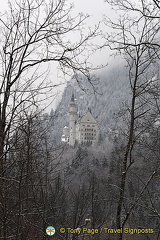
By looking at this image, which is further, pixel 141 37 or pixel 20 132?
pixel 141 37

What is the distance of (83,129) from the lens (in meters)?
69.6

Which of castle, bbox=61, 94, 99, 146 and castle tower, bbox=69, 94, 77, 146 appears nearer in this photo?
castle, bbox=61, 94, 99, 146

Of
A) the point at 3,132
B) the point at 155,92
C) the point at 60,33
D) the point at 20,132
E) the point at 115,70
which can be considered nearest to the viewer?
the point at 3,132

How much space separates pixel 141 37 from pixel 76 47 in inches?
120

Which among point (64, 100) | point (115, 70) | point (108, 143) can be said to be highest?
point (115, 70)

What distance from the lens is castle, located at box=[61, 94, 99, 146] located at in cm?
6925

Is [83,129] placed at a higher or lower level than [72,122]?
lower

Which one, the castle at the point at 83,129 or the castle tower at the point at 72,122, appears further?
the castle tower at the point at 72,122

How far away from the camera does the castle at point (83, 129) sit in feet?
227

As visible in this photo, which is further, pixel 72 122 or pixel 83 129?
pixel 72 122

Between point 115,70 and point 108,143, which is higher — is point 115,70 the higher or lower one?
the higher one

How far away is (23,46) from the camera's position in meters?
3.26

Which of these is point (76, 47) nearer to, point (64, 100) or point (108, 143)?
point (108, 143)

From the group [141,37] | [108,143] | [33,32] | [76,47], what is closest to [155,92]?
[141,37]
